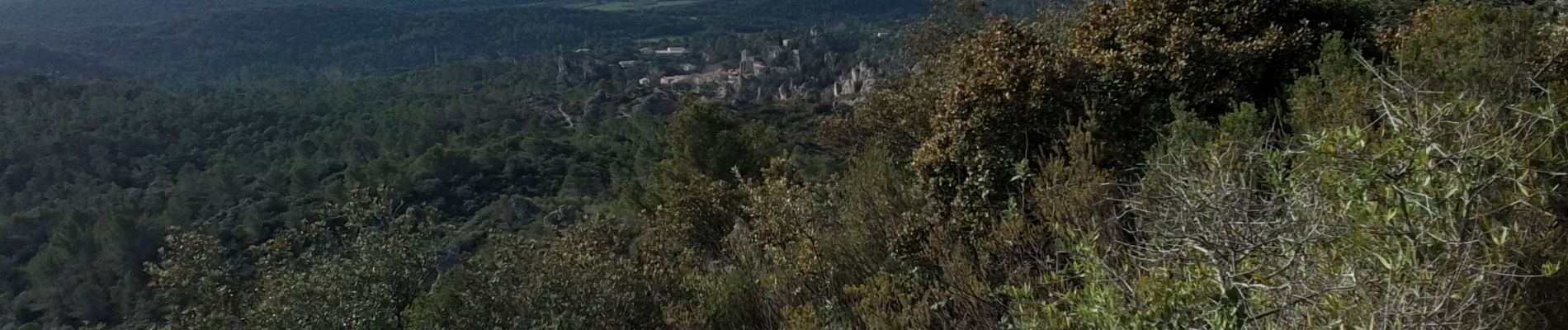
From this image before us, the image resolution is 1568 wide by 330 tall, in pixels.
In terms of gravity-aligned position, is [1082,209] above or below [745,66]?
above

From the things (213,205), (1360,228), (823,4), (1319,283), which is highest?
(1360,228)

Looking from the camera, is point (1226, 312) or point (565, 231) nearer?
point (1226, 312)

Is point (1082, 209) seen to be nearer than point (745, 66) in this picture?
Yes

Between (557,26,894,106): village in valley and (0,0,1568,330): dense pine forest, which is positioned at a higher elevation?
(0,0,1568,330): dense pine forest

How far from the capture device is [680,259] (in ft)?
34.5

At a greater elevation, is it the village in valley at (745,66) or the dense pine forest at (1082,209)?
the dense pine forest at (1082,209)

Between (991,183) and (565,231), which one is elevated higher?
(991,183)

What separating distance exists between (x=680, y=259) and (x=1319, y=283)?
817 cm

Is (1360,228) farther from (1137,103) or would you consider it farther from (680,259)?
(680,259)

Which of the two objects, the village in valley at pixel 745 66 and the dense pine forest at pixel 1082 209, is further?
the village in valley at pixel 745 66

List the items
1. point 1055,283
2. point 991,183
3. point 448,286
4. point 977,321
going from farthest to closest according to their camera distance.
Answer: point 448,286 < point 991,183 < point 977,321 < point 1055,283

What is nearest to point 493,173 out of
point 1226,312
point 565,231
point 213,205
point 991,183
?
point 213,205

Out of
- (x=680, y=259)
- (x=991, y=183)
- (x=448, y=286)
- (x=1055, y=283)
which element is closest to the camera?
(x=1055, y=283)

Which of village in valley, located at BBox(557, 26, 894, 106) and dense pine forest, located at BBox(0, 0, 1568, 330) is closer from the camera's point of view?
dense pine forest, located at BBox(0, 0, 1568, 330)
